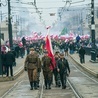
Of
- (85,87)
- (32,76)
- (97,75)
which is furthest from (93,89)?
(97,75)

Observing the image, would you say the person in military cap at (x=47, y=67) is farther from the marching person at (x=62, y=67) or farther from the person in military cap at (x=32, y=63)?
the person in military cap at (x=32, y=63)

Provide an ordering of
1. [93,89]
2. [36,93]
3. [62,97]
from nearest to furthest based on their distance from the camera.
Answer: [62,97]
[36,93]
[93,89]

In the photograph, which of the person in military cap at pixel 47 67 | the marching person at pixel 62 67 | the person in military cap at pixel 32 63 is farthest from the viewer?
the person in military cap at pixel 47 67

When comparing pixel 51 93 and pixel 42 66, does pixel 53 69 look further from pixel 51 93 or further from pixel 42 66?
pixel 51 93

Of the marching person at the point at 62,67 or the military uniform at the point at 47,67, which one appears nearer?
the marching person at the point at 62,67

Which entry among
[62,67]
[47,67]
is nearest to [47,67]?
[47,67]

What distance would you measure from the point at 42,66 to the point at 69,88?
5.13 ft

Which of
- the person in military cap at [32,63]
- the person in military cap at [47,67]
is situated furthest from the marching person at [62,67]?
the person in military cap at [32,63]

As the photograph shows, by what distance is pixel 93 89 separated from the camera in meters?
21.0

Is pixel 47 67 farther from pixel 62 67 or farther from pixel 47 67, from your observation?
pixel 62 67

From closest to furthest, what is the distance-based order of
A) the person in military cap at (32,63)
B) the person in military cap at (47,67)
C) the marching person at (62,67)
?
the person in military cap at (32,63)
the marching person at (62,67)
the person in military cap at (47,67)

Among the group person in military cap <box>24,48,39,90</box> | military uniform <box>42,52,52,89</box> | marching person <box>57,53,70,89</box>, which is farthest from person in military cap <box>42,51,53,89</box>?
person in military cap <box>24,48,39,90</box>

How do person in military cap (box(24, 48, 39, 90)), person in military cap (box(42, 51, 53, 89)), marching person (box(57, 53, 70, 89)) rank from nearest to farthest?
person in military cap (box(24, 48, 39, 90)) → marching person (box(57, 53, 70, 89)) → person in military cap (box(42, 51, 53, 89))

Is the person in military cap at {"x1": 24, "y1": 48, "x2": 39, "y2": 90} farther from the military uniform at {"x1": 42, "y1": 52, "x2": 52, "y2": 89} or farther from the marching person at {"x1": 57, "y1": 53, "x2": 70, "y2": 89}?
the marching person at {"x1": 57, "y1": 53, "x2": 70, "y2": 89}
